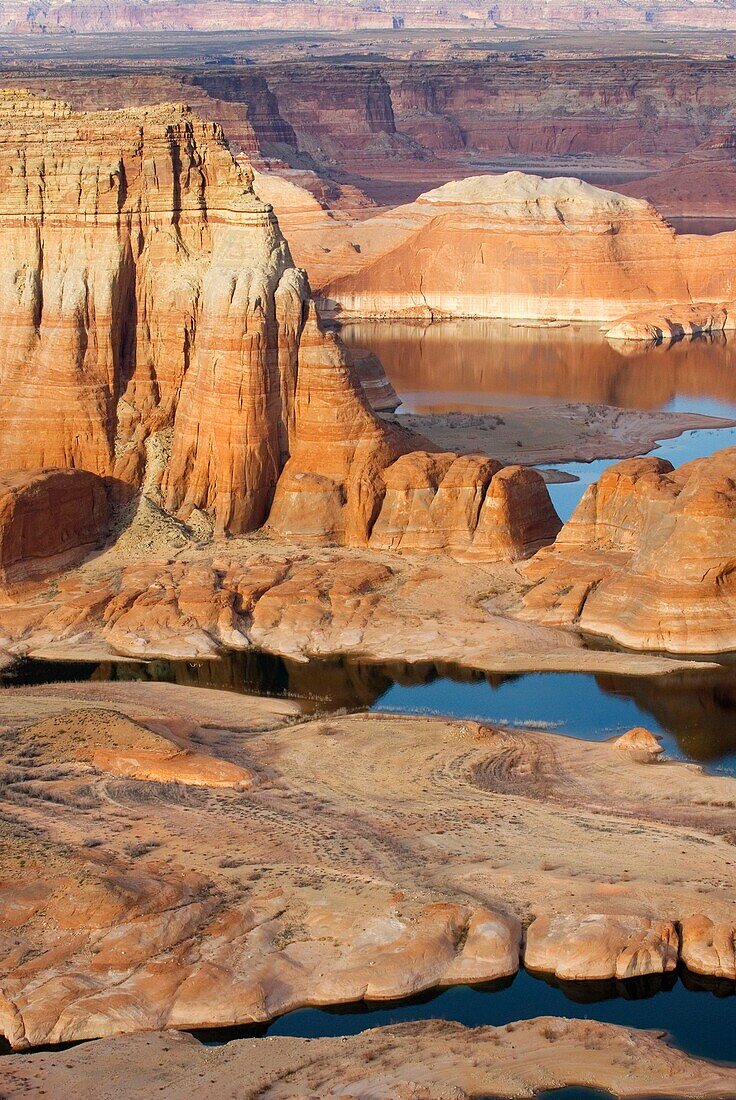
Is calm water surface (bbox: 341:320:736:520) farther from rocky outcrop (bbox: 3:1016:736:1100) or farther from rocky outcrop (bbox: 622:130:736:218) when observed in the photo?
rocky outcrop (bbox: 622:130:736:218)

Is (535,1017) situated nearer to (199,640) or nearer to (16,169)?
(199,640)

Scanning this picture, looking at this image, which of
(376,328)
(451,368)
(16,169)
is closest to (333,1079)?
(16,169)

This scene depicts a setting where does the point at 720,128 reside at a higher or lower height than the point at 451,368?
higher

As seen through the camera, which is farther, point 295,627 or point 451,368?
point 451,368

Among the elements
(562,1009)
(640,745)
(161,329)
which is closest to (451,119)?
(161,329)

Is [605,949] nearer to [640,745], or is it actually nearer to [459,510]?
[640,745]

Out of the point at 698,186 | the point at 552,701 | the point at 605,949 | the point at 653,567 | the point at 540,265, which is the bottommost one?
the point at 605,949
